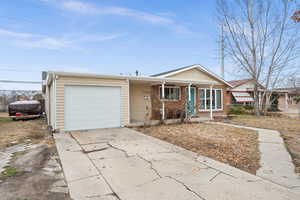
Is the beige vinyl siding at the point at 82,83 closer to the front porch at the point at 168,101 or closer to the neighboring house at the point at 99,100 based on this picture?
the neighboring house at the point at 99,100

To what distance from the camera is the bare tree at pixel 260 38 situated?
45.8 feet

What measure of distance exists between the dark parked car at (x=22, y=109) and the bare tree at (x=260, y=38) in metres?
16.9

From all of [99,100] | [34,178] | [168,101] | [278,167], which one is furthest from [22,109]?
[278,167]

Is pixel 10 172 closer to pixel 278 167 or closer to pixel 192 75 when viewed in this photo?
pixel 278 167

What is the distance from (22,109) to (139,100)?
8.44 meters

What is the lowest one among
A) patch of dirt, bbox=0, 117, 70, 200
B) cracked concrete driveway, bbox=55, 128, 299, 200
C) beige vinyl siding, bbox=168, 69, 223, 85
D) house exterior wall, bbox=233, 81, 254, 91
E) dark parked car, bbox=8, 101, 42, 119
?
patch of dirt, bbox=0, 117, 70, 200

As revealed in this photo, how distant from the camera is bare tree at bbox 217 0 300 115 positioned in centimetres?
1397

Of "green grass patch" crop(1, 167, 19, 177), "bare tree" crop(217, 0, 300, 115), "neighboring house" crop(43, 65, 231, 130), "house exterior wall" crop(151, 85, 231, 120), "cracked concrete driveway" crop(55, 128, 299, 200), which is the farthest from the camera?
"bare tree" crop(217, 0, 300, 115)

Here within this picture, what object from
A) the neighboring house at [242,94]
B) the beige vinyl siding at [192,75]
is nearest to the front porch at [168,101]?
the beige vinyl siding at [192,75]

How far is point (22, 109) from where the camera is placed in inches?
479

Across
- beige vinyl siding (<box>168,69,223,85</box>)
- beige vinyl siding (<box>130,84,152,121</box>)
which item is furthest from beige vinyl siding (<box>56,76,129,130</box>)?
beige vinyl siding (<box>168,69,223,85</box>)

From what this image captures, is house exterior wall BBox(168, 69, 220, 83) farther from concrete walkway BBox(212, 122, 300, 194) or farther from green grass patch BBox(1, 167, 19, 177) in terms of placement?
green grass patch BBox(1, 167, 19, 177)

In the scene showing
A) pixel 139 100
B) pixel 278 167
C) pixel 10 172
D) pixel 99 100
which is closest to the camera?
pixel 10 172

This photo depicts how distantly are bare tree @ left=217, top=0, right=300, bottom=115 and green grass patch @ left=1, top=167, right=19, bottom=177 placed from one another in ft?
53.7
